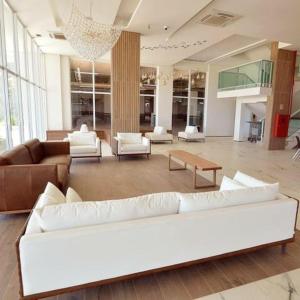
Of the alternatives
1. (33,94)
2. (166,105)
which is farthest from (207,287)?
(166,105)

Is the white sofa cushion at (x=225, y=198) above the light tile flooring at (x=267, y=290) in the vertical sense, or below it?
above

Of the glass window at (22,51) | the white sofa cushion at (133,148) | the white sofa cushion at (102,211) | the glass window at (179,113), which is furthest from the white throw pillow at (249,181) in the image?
the glass window at (179,113)

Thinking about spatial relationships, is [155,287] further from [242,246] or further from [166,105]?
[166,105]

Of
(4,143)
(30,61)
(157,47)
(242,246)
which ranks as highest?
(157,47)

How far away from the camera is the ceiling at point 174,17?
5516mm

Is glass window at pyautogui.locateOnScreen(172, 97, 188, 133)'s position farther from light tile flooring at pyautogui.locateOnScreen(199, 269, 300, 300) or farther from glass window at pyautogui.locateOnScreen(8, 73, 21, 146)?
light tile flooring at pyautogui.locateOnScreen(199, 269, 300, 300)

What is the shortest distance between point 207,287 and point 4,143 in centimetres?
494

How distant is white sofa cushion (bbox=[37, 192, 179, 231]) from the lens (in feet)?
5.36

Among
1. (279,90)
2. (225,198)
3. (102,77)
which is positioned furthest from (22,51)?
(279,90)

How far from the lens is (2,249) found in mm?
2443

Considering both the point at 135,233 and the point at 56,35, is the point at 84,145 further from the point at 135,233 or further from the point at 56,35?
the point at 135,233

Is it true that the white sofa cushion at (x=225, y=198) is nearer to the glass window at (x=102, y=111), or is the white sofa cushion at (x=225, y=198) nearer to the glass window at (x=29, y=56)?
the glass window at (x=29, y=56)

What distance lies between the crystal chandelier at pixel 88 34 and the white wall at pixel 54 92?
24.3ft

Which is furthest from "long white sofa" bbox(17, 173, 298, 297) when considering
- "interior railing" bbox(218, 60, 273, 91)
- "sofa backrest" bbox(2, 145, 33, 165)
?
"interior railing" bbox(218, 60, 273, 91)
